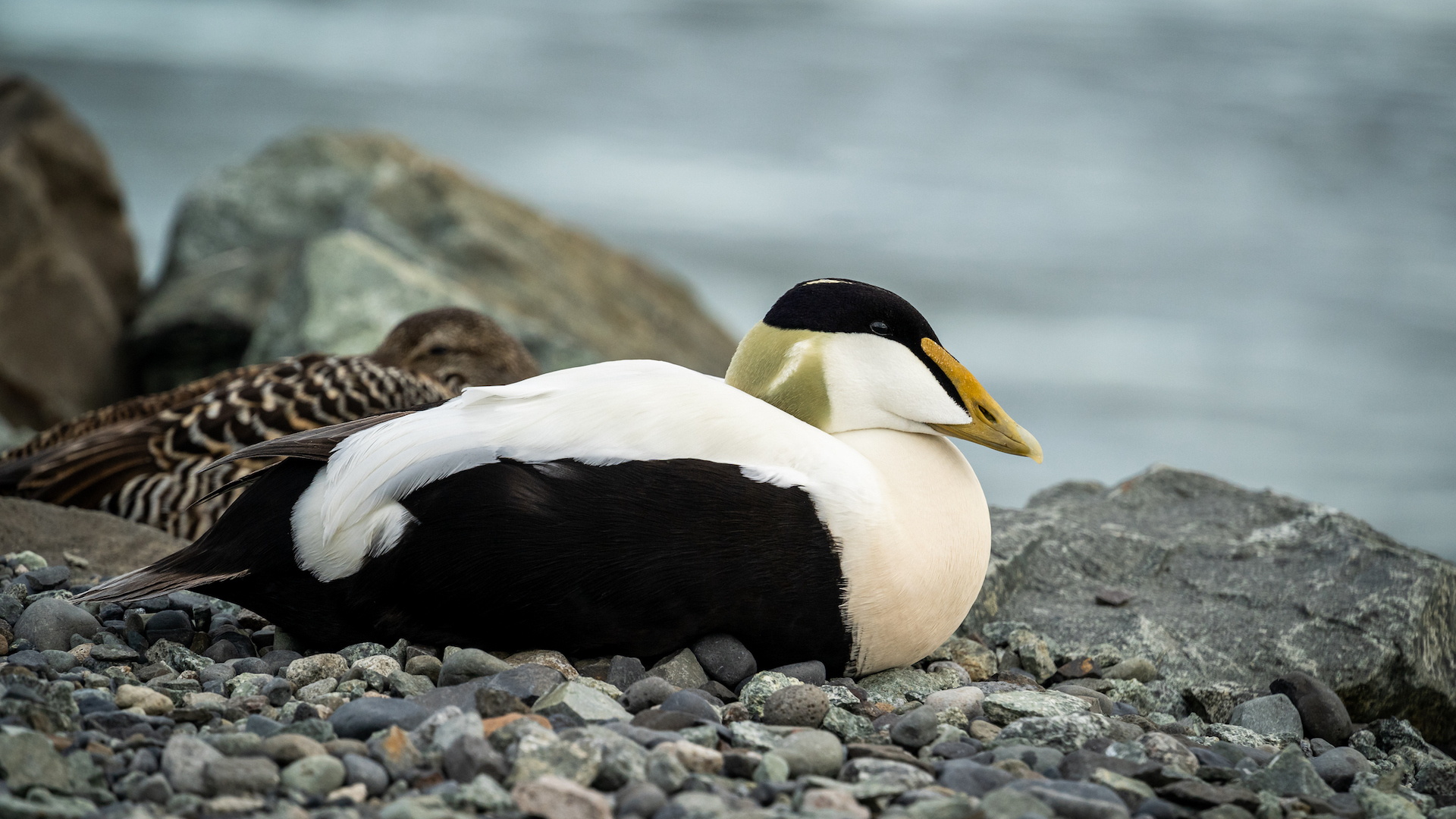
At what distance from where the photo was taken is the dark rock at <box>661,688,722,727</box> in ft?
7.73

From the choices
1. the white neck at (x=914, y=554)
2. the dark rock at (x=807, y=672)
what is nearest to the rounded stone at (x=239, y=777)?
the dark rock at (x=807, y=672)

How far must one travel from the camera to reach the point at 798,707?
240 cm

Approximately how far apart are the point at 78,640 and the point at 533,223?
20.3 ft

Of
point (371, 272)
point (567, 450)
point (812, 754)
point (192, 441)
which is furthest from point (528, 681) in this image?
point (371, 272)

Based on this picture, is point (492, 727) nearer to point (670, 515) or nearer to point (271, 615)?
point (670, 515)

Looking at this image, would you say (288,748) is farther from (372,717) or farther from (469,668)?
(469,668)

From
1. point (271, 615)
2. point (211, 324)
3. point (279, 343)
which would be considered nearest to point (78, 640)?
point (271, 615)

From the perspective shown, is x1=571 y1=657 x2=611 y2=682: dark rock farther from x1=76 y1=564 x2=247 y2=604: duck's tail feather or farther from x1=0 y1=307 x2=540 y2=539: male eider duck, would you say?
x1=0 y1=307 x2=540 y2=539: male eider duck

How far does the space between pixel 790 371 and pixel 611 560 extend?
0.64 meters

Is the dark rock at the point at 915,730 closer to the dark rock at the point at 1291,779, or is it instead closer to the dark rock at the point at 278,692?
the dark rock at the point at 1291,779

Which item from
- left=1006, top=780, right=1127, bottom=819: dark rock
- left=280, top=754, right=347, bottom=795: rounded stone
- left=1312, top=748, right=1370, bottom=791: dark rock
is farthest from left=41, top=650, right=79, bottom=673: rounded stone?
left=1312, top=748, right=1370, bottom=791: dark rock

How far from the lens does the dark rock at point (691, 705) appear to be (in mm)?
2357

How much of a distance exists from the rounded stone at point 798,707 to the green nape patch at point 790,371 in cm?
66

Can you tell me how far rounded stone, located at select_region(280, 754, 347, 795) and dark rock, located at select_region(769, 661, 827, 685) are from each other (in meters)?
0.93
